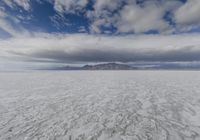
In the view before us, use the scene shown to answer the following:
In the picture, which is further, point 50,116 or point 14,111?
point 14,111

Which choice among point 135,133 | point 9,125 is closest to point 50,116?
point 9,125

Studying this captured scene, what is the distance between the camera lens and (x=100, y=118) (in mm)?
5125

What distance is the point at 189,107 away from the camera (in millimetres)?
6309

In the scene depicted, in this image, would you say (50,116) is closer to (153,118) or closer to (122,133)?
(122,133)

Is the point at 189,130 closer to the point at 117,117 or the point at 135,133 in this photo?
the point at 135,133

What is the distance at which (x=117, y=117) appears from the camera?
17.1ft

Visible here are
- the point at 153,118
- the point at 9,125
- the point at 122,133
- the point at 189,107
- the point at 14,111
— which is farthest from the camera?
the point at 189,107

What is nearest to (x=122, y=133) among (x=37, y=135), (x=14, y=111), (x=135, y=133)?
(x=135, y=133)

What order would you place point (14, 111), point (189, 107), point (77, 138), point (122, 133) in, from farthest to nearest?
point (189, 107), point (14, 111), point (122, 133), point (77, 138)

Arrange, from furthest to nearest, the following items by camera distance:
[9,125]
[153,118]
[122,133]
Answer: [153,118] → [9,125] → [122,133]

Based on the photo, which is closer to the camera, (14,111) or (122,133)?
(122,133)

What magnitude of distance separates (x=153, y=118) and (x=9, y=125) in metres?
5.76

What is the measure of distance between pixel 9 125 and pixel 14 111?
167cm

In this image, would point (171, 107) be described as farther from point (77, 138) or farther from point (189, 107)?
point (77, 138)
